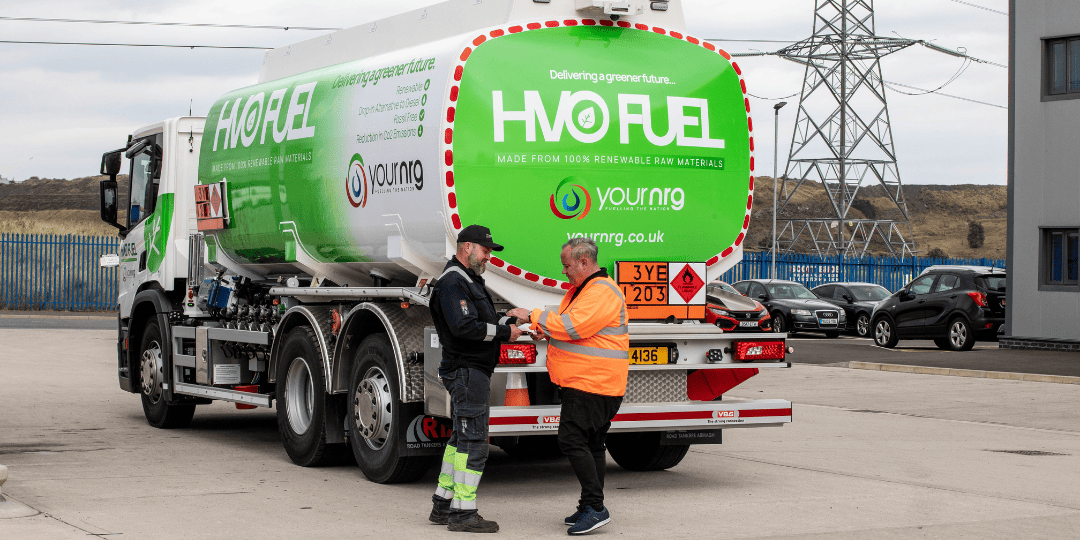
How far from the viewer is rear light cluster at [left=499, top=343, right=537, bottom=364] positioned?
889 centimetres

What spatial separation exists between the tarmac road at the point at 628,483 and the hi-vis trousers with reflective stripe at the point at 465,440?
10.2 inches

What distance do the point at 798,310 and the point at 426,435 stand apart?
24604 mm

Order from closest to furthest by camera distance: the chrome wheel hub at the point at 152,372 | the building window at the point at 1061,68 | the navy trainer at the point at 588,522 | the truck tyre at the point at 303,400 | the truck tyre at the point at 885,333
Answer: the navy trainer at the point at 588,522
the truck tyre at the point at 303,400
the chrome wheel hub at the point at 152,372
the building window at the point at 1061,68
the truck tyre at the point at 885,333

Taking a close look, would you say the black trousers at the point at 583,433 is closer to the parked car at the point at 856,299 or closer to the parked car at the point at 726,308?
the parked car at the point at 726,308

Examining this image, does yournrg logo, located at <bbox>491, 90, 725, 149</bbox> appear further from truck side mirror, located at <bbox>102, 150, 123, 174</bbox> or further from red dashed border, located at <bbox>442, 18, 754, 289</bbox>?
truck side mirror, located at <bbox>102, 150, 123, 174</bbox>

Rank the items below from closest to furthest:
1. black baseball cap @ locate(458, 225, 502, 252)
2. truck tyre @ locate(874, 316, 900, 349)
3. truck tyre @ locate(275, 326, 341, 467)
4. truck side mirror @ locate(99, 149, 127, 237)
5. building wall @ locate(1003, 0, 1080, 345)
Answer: black baseball cap @ locate(458, 225, 502, 252)
truck tyre @ locate(275, 326, 341, 467)
truck side mirror @ locate(99, 149, 127, 237)
building wall @ locate(1003, 0, 1080, 345)
truck tyre @ locate(874, 316, 900, 349)

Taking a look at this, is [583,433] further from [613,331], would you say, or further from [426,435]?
[426,435]

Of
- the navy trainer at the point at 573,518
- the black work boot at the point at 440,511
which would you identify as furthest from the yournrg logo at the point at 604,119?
the navy trainer at the point at 573,518

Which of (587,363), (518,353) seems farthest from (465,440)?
(518,353)

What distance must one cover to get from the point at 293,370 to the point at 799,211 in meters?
105

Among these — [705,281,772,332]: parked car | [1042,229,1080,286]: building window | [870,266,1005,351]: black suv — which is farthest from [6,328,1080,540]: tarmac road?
[1042,229,1080,286]: building window

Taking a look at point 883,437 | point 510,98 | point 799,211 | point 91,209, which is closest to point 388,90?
point 510,98

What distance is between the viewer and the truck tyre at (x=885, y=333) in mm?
28039

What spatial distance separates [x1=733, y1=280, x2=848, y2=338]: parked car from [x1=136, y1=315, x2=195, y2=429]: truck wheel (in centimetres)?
1993
